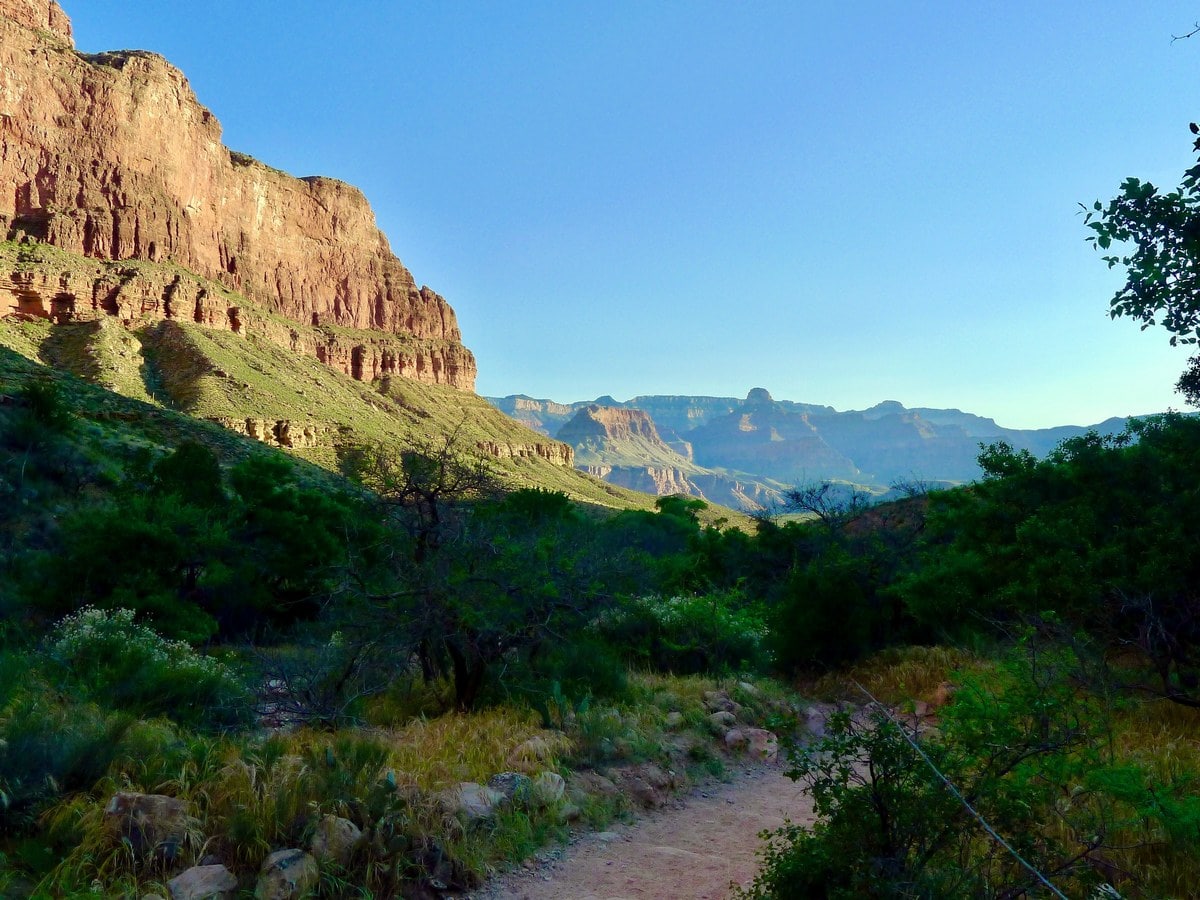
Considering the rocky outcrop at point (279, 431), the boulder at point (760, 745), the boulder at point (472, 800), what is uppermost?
the rocky outcrop at point (279, 431)

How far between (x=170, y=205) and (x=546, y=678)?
109364mm

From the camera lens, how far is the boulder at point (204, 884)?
455 cm

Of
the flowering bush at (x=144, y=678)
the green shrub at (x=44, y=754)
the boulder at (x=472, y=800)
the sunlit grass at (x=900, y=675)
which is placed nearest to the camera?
the green shrub at (x=44, y=754)

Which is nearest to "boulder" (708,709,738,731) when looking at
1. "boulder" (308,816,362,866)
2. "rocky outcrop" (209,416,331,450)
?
"boulder" (308,816,362,866)

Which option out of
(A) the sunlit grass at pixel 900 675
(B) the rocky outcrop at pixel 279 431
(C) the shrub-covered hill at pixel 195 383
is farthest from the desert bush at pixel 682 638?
(B) the rocky outcrop at pixel 279 431

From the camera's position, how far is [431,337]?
14262cm

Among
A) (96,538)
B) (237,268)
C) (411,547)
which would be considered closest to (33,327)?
(237,268)

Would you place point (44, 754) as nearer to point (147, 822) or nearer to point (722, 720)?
point (147, 822)

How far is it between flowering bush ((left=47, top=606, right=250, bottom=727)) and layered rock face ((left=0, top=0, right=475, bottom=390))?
3068 inches

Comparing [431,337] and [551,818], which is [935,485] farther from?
[431,337]

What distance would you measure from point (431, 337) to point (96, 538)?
13314 cm

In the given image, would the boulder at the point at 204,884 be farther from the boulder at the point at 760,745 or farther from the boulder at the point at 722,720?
the boulder at the point at 722,720

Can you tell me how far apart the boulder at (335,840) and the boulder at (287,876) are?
0.33 feet

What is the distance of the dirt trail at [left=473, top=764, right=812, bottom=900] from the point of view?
5.57 m
